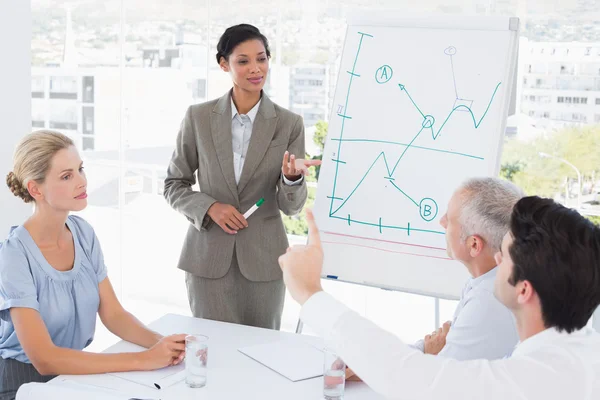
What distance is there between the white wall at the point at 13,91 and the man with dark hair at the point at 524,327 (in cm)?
262

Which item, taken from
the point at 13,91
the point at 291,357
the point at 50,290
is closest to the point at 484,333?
the point at 291,357

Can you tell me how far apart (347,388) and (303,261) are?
2.20 ft

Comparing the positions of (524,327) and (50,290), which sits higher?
(524,327)

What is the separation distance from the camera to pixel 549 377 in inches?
50.8

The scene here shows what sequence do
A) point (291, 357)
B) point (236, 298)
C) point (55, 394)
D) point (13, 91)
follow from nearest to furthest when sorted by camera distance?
point (55, 394) < point (291, 357) < point (236, 298) < point (13, 91)

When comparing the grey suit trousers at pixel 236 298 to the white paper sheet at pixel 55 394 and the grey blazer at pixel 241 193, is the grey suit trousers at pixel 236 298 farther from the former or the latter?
the white paper sheet at pixel 55 394

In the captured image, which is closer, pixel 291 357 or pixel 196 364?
pixel 196 364

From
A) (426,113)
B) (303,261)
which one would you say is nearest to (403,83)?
(426,113)

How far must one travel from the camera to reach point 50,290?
226 cm

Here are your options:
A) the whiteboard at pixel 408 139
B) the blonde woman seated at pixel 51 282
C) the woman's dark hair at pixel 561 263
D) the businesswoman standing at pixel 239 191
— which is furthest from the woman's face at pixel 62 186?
the woman's dark hair at pixel 561 263

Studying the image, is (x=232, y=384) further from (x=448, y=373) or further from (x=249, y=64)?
(x=249, y=64)

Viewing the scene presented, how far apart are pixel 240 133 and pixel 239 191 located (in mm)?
249

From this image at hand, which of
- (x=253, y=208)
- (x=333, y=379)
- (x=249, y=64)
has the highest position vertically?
(x=249, y=64)

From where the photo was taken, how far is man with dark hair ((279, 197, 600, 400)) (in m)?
1.29
